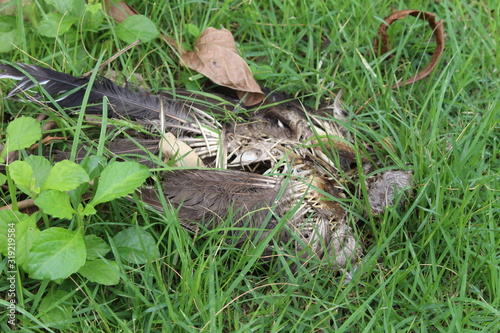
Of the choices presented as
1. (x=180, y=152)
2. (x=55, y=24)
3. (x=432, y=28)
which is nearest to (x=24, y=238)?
(x=180, y=152)

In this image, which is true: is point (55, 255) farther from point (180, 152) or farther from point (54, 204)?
point (180, 152)

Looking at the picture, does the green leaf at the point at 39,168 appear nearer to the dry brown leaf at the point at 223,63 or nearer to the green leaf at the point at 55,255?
the green leaf at the point at 55,255

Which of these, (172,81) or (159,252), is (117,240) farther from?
(172,81)

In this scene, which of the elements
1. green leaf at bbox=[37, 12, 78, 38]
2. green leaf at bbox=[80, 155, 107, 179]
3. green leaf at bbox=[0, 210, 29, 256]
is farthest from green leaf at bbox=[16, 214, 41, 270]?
green leaf at bbox=[37, 12, 78, 38]

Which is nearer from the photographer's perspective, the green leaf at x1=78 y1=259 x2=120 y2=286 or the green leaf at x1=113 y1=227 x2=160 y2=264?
the green leaf at x1=78 y1=259 x2=120 y2=286

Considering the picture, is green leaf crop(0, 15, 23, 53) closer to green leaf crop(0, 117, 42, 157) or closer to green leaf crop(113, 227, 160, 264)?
green leaf crop(0, 117, 42, 157)

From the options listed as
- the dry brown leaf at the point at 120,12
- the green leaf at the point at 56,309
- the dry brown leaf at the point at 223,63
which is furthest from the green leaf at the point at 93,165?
the dry brown leaf at the point at 120,12
